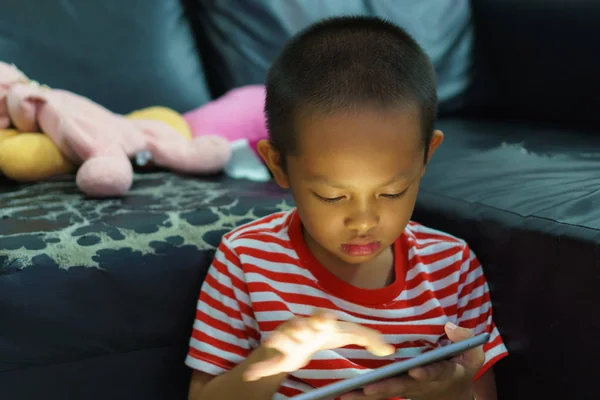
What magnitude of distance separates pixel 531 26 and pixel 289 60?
3.35 ft

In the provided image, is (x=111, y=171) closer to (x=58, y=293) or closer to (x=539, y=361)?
(x=58, y=293)

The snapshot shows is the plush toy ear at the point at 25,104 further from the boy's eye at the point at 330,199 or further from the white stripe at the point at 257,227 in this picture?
the boy's eye at the point at 330,199

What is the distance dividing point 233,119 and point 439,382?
0.72m

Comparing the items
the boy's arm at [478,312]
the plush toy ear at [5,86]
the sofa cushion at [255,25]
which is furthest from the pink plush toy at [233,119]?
the boy's arm at [478,312]

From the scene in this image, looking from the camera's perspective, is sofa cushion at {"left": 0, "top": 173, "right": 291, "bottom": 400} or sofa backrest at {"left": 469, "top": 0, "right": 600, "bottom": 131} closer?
sofa cushion at {"left": 0, "top": 173, "right": 291, "bottom": 400}

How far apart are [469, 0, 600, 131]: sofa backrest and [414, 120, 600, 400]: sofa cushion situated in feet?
1.62

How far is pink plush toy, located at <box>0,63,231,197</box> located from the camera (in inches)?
40.4

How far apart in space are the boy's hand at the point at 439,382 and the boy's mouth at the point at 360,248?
0.39 ft

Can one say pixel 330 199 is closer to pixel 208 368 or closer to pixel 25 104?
pixel 208 368

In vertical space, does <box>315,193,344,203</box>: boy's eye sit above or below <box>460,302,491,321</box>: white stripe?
above

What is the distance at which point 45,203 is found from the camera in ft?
3.26

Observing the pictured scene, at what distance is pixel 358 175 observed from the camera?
26.9 inches

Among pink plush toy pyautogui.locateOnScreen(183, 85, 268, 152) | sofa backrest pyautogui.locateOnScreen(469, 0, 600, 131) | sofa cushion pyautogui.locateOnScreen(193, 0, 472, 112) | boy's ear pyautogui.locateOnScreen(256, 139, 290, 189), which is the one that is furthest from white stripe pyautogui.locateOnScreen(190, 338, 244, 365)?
sofa backrest pyautogui.locateOnScreen(469, 0, 600, 131)

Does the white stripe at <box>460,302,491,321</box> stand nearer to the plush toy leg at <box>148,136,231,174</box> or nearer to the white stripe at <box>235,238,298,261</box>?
the white stripe at <box>235,238,298,261</box>
